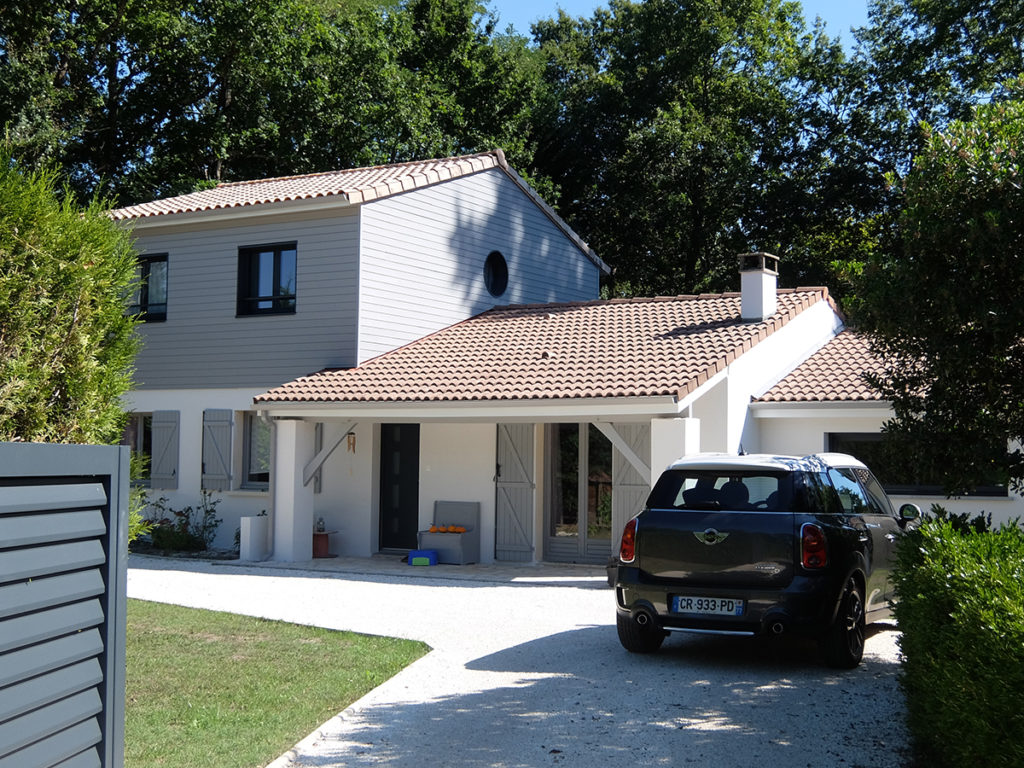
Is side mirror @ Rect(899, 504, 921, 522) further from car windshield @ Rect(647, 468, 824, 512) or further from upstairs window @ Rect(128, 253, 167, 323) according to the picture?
upstairs window @ Rect(128, 253, 167, 323)

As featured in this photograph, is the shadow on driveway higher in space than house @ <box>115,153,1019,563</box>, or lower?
lower

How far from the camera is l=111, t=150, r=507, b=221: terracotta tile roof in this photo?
18.4 metres

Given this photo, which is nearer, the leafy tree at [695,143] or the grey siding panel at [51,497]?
the grey siding panel at [51,497]

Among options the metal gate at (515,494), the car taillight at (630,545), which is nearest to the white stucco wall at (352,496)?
the metal gate at (515,494)

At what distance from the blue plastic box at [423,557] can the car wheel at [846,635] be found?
899cm

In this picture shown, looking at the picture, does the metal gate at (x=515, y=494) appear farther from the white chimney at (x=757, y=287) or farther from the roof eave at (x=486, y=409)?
the white chimney at (x=757, y=287)

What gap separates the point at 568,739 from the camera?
6.55m

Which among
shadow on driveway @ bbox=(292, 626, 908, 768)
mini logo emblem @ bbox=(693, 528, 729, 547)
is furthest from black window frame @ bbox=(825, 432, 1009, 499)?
mini logo emblem @ bbox=(693, 528, 729, 547)

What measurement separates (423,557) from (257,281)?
6129 millimetres

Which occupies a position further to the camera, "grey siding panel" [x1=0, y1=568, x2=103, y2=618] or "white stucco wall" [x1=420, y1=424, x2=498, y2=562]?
"white stucco wall" [x1=420, y1=424, x2=498, y2=562]

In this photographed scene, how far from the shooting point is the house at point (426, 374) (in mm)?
15898

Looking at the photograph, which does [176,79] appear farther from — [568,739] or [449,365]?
[568,739]

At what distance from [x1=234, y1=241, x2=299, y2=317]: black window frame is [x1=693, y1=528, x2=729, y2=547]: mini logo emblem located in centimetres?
1163

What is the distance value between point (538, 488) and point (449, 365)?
2450mm
